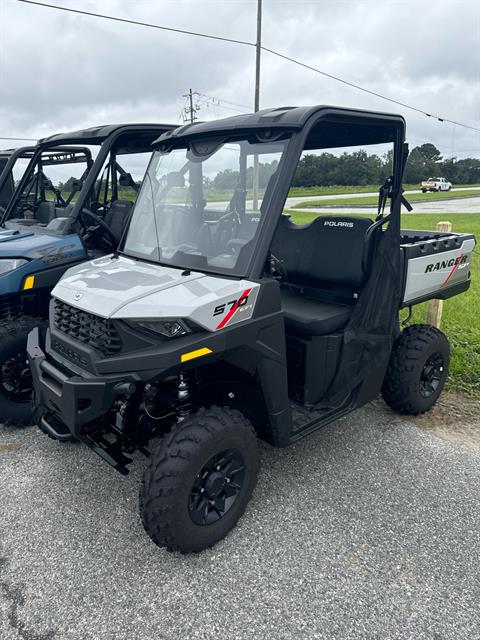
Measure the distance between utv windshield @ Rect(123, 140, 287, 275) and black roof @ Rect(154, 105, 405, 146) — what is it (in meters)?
0.08

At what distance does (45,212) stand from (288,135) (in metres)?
3.36

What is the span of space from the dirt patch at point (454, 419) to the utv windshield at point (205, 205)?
2.24m

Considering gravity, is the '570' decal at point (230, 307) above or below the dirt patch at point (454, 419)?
above

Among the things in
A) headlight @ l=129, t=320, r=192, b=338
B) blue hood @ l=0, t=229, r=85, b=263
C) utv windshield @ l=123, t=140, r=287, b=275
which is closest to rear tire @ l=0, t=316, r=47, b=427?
blue hood @ l=0, t=229, r=85, b=263

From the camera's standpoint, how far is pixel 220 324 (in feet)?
7.79

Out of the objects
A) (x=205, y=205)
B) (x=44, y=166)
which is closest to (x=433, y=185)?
(x=44, y=166)

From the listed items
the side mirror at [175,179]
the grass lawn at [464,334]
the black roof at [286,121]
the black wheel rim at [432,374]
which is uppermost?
the black roof at [286,121]

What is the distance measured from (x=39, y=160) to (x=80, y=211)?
1.48m

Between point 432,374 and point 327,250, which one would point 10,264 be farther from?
point 432,374

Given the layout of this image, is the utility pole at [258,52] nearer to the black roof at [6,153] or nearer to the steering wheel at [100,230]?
the black roof at [6,153]

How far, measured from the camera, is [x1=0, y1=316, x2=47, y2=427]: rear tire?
3523 mm

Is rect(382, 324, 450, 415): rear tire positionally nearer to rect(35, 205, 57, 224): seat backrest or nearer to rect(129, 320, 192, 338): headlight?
rect(129, 320, 192, 338): headlight

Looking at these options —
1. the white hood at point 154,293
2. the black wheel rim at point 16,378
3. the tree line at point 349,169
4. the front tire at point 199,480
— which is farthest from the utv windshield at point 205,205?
the black wheel rim at point 16,378

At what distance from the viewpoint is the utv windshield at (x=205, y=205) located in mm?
2639
